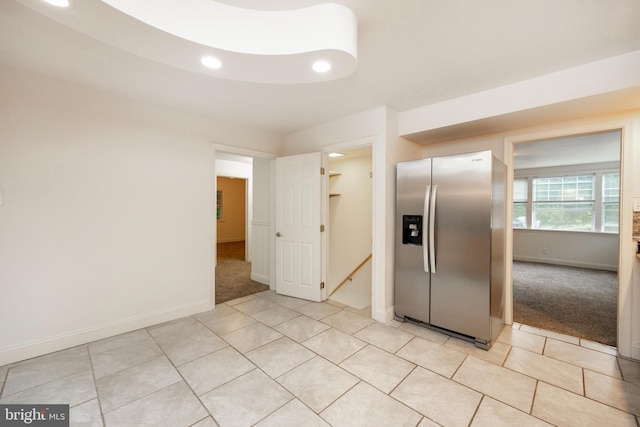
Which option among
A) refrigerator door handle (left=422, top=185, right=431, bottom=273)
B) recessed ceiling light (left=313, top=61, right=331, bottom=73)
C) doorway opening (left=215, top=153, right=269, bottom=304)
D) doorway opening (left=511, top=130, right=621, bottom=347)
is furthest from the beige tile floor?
recessed ceiling light (left=313, top=61, right=331, bottom=73)

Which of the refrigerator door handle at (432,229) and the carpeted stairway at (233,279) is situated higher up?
the refrigerator door handle at (432,229)

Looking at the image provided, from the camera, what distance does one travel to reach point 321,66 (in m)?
1.72

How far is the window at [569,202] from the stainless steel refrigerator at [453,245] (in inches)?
190

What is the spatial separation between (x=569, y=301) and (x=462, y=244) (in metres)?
2.60

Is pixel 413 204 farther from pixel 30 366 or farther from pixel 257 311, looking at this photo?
pixel 30 366

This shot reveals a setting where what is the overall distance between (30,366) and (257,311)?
6.38 feet

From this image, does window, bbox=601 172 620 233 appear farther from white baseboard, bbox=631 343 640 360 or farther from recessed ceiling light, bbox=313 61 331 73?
recessed ceiling light, bbox=313 61 331 73

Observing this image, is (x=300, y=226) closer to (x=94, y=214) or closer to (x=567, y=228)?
(x=94, y=214)

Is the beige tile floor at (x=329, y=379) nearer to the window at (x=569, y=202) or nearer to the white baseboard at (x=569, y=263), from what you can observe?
the white baseboard at (x=569, y=263)

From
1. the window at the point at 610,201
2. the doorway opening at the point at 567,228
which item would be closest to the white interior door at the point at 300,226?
the doorway opening at the point at 567,228

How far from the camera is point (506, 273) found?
9.66 ft

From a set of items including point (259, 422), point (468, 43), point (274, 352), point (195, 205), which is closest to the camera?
point (259, 422)

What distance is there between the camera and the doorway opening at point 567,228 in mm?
3689

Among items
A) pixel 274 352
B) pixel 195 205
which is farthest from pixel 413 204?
pixel 195 205
